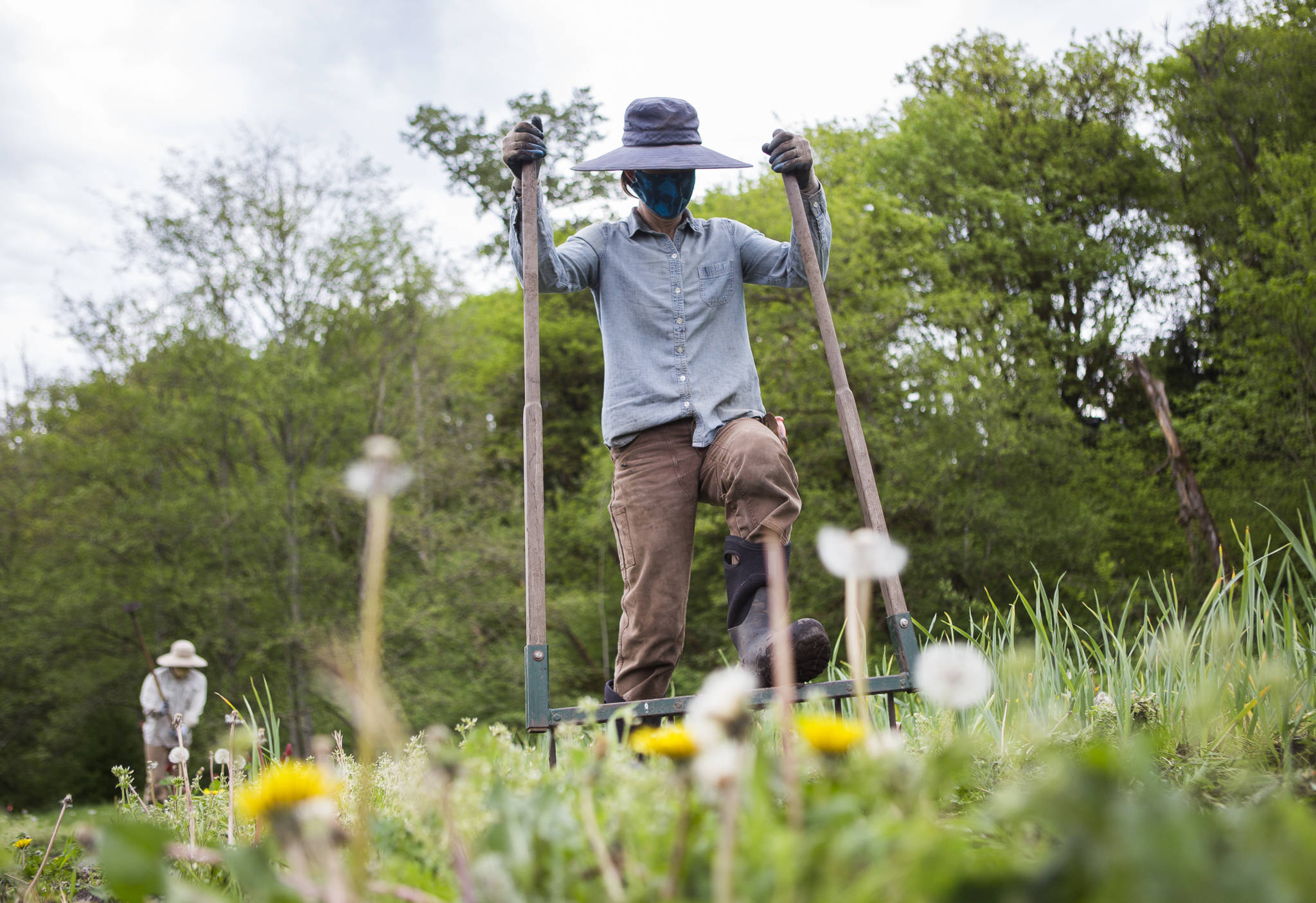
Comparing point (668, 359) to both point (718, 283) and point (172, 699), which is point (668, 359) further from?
point (172, 699)

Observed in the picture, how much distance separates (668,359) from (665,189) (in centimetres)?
58

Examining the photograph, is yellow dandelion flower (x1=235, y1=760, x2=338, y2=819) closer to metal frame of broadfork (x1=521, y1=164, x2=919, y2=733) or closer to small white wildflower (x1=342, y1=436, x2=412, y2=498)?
small white wildflower (x1=342, y1=436, x2=412, y2=498)

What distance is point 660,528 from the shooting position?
3168 millimetres

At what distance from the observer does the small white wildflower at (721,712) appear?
2.62 feet

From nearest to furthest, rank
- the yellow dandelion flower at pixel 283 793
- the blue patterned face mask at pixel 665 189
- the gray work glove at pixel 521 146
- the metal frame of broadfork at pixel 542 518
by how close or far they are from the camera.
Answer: the yellow dandelion flower at pixel 283 793 → the metal frame of broadfork at pixel 542 518 → the gray work glove at pixel 521 146 → the blue patterned face mask at pixel 665 189

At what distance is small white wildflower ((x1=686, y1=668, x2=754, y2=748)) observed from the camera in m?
0.80

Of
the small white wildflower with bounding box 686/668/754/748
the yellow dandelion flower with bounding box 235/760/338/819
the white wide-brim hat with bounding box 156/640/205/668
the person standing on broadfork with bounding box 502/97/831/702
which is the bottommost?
the white wide-brim hat with bounding box 156/640/205/668

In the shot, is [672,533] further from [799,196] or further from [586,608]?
[586,608]

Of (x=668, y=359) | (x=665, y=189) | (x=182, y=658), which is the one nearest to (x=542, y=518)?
(x=668, y=359)

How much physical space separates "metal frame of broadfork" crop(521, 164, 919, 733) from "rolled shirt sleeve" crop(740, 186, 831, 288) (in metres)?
0.13

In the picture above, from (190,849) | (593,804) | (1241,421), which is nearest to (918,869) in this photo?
(593,804)

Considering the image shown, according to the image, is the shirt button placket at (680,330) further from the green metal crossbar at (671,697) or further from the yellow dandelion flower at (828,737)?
the yellow dandelion flower at (828,737)

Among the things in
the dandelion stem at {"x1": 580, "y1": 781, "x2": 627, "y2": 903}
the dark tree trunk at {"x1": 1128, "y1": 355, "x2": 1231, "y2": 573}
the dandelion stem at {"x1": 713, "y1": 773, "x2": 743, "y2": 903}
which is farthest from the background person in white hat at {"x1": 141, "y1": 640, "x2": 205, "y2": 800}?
the dark tree trunk at {"x1": 1128, "y1": 355, "x2": 1231, "y2": 573}

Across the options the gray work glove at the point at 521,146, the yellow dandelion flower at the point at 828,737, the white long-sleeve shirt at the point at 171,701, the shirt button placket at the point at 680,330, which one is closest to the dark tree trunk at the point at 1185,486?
the shirt button placket at the point at 680,330
